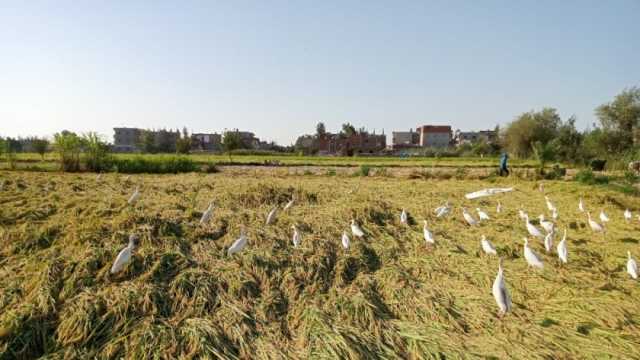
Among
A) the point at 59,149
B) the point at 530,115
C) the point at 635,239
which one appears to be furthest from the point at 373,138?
the point at 635,239

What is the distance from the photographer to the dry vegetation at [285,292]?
343cm

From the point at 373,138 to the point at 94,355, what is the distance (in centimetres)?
8819

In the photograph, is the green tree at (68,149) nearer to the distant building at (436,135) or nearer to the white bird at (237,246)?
the white bird at (237,246)

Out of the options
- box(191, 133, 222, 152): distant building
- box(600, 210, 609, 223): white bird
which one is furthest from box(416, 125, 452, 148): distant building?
box(600, 210, 609, 223): white bird

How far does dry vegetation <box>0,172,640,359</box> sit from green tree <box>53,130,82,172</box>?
49.4ft

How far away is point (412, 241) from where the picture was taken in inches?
242

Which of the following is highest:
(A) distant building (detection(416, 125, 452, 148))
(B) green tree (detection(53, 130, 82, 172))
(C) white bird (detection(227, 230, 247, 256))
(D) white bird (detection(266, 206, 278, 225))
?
(A) distant building (detection(416, 125, 452, 148))

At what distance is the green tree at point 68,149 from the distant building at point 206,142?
62.0 meters

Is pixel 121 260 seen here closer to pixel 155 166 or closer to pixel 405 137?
pixel 155 166

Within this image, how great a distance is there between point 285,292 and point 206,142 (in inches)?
4043

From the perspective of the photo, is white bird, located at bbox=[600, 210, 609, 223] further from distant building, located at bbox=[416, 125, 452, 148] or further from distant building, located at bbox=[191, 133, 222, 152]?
distant building, located at bbox=[416, 125, 452, 148]

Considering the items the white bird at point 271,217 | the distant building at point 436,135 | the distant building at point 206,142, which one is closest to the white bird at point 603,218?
the white bird at point 271,217

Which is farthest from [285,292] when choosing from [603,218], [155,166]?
[155,166]

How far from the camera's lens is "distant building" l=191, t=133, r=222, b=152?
8594 cm
